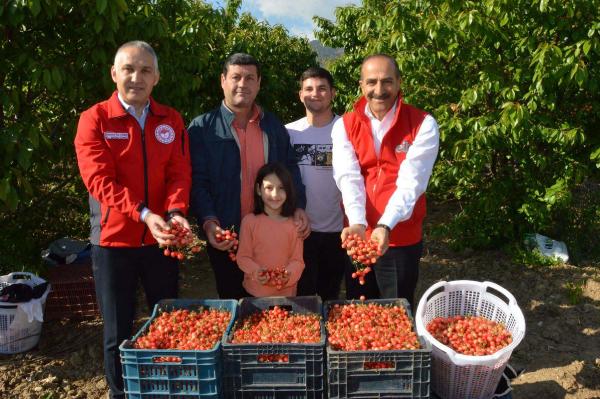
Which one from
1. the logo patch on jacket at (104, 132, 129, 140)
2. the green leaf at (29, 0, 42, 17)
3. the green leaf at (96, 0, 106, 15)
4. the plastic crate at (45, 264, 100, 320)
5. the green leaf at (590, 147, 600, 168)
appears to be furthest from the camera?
the green leaf at (590, 147, 600, 168)

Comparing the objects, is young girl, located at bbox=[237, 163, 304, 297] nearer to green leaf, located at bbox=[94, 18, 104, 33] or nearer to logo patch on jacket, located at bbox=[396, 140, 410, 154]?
logo patch on jacket, located at bbox=[396, 140, 410, 154]

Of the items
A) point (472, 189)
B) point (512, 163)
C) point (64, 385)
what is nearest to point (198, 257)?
point (64, 385)

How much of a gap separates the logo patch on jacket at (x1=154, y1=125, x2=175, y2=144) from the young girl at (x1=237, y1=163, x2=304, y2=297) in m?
0.63

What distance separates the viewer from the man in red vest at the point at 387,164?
3.18 m

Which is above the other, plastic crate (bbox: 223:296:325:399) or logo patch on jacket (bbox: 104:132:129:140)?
logo patch on jacket (bbox: 104:132:129:140)

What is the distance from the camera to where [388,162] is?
10.8 ft

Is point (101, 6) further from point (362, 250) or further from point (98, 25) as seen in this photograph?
point (362, 250)

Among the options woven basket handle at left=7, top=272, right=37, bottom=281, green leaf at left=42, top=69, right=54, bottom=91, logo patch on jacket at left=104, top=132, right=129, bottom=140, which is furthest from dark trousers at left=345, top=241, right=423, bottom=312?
woven basket handle at left=7, top=272, right=37, bottom=281

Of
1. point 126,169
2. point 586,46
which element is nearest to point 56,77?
point 126,169

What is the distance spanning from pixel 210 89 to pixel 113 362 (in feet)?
13.6

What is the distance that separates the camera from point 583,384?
3.93 meters

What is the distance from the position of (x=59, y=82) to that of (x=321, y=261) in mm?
2306

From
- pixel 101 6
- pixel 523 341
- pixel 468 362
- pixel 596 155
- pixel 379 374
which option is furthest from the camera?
pixel 596 155

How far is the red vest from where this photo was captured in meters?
3.26
